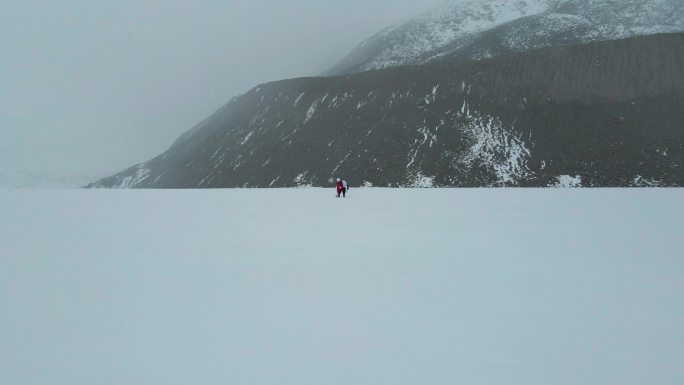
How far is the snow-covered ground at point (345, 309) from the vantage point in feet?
11.3

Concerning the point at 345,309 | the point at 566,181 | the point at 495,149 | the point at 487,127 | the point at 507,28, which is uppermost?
the point at 507,28

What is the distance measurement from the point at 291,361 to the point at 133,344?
1.62 metres

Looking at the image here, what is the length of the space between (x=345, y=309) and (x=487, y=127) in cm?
7472

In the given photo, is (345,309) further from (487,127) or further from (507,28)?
(507,28)

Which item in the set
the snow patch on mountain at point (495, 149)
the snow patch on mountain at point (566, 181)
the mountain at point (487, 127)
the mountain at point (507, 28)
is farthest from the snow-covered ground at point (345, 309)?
the mountain at point (507, 28)

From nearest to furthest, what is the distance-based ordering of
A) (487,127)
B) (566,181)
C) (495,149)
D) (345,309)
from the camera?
(345,309)
(566,181)
(495,149)
(487,127)

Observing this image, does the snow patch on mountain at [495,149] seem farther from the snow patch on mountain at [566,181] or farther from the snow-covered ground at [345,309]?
the snow-covered ground at [345,309]

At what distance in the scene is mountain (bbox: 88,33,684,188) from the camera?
2402 inches

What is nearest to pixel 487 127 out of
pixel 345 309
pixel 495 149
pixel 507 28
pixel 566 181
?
pixel 495 149

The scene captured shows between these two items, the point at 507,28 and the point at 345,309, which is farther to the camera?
the point at 507,28

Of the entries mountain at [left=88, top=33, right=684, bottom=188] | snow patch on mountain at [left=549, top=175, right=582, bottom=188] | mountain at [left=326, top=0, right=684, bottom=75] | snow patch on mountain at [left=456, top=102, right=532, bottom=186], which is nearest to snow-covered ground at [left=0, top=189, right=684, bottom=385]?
snow patch on mountain at [left=549, top=175, right=582, bottom=188]

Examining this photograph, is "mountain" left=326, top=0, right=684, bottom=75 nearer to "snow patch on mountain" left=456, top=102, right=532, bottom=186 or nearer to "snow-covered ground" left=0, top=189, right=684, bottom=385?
"snow patch on mountain" left=456, top=102, right=532, bottom=186

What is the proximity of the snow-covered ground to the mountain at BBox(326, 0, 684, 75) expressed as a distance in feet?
453

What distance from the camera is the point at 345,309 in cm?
479
